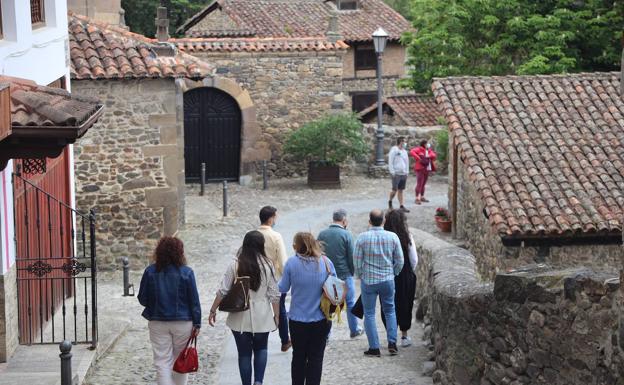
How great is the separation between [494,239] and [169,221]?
16.9 ft

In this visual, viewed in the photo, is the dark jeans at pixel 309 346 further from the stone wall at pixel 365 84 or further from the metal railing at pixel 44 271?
the stone wall at pixel 365 84

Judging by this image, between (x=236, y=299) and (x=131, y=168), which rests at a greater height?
(x=131, y=168)

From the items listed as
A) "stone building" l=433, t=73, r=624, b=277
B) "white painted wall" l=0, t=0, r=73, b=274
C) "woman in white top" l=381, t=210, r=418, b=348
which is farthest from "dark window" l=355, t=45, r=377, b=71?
"woman in white top" l=381, t=210, r=418, b=348

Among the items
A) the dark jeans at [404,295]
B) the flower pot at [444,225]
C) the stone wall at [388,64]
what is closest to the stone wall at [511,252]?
the flower pot at [444,225]

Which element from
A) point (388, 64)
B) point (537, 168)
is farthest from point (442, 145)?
point (388, 64)

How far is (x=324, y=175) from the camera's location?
84.4ft

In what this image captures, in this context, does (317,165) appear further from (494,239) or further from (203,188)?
(494,239)

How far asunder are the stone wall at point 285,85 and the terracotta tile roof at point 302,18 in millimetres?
7372

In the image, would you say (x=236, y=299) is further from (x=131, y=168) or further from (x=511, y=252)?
(x=131, y=168)

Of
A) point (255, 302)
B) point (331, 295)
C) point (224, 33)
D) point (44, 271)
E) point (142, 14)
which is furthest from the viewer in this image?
point (142, 14)

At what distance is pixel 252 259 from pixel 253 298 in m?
0.33

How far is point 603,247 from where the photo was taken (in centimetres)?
1479

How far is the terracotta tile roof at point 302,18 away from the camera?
114 feet

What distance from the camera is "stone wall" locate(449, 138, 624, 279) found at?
14672 mm
